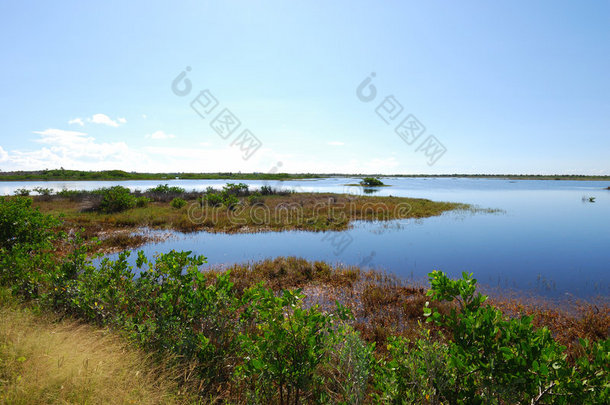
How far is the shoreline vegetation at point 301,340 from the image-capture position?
2.41 metres

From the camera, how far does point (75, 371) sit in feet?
10.3

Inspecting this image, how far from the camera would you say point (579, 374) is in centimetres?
233

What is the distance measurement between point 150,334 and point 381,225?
18845 millimetres

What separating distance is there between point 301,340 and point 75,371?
9.01 feet

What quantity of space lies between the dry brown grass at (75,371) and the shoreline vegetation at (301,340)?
0.29 feet

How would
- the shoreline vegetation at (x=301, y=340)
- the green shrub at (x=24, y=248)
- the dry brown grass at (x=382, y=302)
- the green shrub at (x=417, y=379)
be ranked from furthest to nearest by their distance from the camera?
the dry brown grass at (x=382, y=302)
the green shrub at (x=24, y=248)
the green shrub at (x=417, y=379)
the shoreline vegetation at (x=301, y=340)

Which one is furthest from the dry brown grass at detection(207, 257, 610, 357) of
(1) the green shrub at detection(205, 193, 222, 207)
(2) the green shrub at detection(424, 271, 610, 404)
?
(1) the green shrub at detection(205, 193, 222, 207)

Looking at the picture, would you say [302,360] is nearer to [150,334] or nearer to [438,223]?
[150,334]

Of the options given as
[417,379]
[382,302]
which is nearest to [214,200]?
[382,302]

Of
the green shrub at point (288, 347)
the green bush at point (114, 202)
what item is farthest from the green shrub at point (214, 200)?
the green shrub at point (288, 347)

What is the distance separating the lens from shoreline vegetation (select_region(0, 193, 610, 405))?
241 centimetres

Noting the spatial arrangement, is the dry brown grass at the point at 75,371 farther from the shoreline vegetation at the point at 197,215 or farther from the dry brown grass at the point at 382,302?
the shoreline vegetation at the point at 197,215

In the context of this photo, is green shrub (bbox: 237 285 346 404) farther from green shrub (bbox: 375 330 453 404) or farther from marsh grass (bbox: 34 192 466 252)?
marsh grass (bbox: 34 192 466 252)

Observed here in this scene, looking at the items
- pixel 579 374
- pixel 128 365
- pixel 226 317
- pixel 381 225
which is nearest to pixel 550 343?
pixel 579 374
